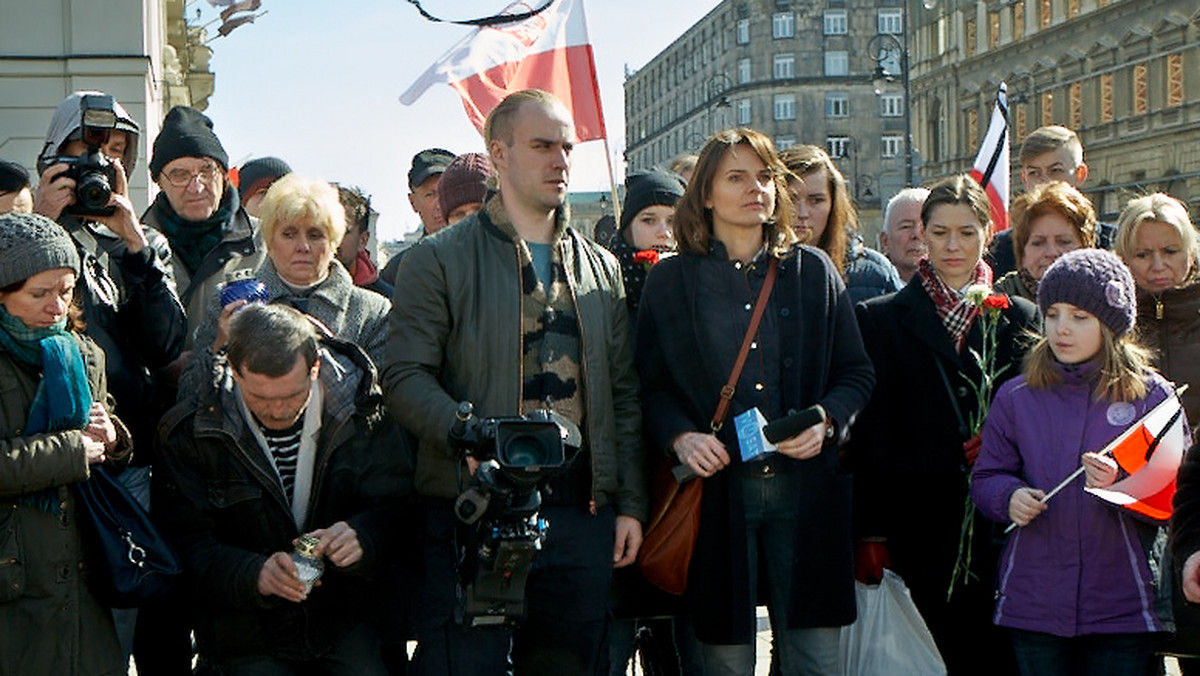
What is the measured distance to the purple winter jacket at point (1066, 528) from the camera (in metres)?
5.02

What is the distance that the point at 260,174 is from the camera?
319 inches

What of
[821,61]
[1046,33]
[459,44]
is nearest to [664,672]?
[459,44]

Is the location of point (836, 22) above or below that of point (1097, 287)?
above

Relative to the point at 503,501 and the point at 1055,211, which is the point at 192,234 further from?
the point at 1055,211

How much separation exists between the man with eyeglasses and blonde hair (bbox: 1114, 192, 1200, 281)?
3.52 m

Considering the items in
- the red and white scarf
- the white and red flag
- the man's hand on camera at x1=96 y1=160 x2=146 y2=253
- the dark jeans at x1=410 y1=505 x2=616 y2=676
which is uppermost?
the man's hand on camera at x1=96 y1=160 x2=146 y2=253

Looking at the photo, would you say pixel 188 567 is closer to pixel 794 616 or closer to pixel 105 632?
pixel 105 632

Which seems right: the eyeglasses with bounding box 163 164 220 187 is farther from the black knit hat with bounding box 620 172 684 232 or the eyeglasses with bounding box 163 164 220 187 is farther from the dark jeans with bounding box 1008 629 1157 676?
Answer: the dark jeans with bounding box 1008 629 1157 676

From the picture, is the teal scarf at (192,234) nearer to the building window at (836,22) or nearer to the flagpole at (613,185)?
the flagpole at (613,185)

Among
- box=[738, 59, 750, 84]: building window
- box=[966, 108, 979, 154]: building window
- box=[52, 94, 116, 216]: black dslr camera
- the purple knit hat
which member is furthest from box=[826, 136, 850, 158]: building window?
box=[52, 94, 116, 216]: black dslr camera

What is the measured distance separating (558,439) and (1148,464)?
80.4 inches

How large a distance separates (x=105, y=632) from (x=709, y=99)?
105 meters

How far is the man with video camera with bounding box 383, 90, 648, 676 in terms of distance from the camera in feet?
15.7

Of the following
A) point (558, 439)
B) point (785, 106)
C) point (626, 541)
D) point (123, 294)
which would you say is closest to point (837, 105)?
point (785, 106)
